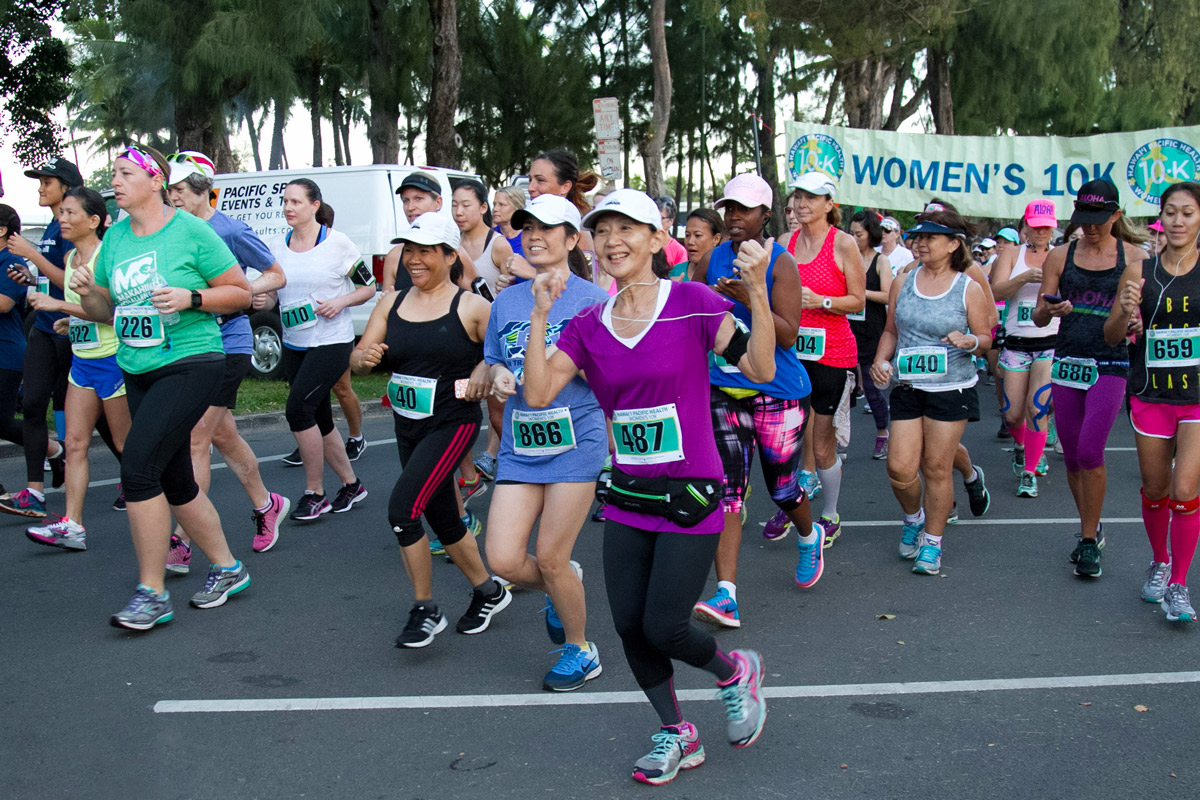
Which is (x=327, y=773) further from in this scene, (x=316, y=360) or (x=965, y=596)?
(x=316, y=360)

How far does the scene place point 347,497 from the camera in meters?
7.40

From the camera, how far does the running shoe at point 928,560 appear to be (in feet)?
18.9

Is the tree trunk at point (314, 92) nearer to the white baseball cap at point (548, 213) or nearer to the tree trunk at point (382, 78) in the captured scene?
the tree trunk at point (382, 78)

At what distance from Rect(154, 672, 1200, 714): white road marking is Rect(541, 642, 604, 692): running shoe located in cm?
4

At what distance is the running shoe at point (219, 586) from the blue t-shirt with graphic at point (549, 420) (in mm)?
1851

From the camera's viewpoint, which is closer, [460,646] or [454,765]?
[454,765]

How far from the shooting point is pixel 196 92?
1950 centimetres

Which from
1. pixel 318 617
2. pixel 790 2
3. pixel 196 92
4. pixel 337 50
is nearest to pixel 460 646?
pixel 318 617

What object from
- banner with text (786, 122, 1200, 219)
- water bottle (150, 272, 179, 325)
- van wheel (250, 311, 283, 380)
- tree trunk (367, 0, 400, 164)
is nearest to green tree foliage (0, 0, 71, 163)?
tree trunk (367, 0, 400, 164)

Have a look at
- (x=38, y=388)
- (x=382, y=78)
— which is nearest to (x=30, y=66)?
(x=382, y=78)

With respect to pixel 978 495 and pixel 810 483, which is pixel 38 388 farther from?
pixel 978 495

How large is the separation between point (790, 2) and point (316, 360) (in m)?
18.9

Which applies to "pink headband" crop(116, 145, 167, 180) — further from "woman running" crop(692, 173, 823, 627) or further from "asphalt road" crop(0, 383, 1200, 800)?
"woman running" crop(692, 173, 823, 627)

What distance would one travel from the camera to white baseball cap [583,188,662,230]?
3.46 meters
